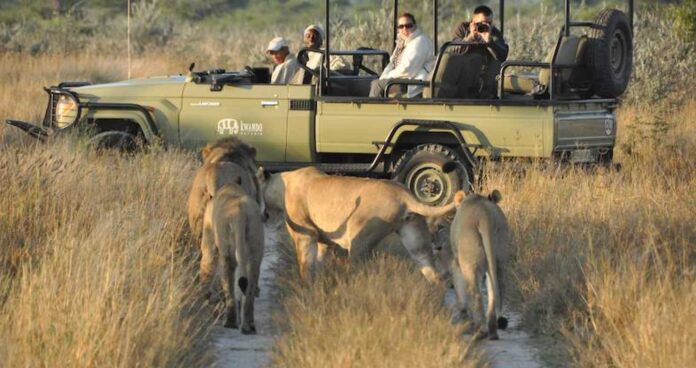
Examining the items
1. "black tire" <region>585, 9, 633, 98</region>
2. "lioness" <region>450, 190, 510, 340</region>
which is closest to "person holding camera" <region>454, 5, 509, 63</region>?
"black tire" <region>585, 9, 633, 98</region>

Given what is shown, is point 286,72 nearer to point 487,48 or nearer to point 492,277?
point 487,48

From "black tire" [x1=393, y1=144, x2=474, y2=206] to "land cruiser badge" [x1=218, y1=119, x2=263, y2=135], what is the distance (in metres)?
1.24

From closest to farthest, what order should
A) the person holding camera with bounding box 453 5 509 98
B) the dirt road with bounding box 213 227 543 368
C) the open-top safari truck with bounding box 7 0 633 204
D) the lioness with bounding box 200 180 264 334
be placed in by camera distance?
the dirt road with bounding box 213 227 543 368
the lioness with bounding box 200 180 264 334
the open-top safari truck with bounding box 7 0 633 204
the person holding camera with bounding box 453 5 509 98

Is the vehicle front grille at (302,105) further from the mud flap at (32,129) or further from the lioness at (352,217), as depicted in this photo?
the lioness at (352,217)

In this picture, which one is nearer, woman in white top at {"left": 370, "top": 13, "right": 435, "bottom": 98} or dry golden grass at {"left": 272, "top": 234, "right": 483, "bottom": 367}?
dry golden grass at {"left": 272, "top": 234, "right": 483, "bottom": 367}

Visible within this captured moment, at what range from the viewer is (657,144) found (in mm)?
14414

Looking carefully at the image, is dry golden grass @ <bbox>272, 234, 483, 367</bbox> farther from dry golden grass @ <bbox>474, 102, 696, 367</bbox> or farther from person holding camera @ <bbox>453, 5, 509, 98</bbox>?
person holding camera @ <bbox>453, 5, 509, 98</bbox>

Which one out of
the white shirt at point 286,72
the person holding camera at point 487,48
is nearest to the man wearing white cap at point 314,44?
the white shirt at point 286,72

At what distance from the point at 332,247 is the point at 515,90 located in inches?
187

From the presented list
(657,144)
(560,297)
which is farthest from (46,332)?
(657,144)

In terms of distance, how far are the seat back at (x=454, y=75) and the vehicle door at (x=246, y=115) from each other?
129 cm

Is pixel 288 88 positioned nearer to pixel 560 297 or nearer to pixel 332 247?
pixel 332 247

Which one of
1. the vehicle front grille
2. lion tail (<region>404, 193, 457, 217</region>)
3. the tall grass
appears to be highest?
the vehicle front grille

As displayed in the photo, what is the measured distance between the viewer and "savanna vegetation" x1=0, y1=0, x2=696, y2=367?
6727 millimetres
